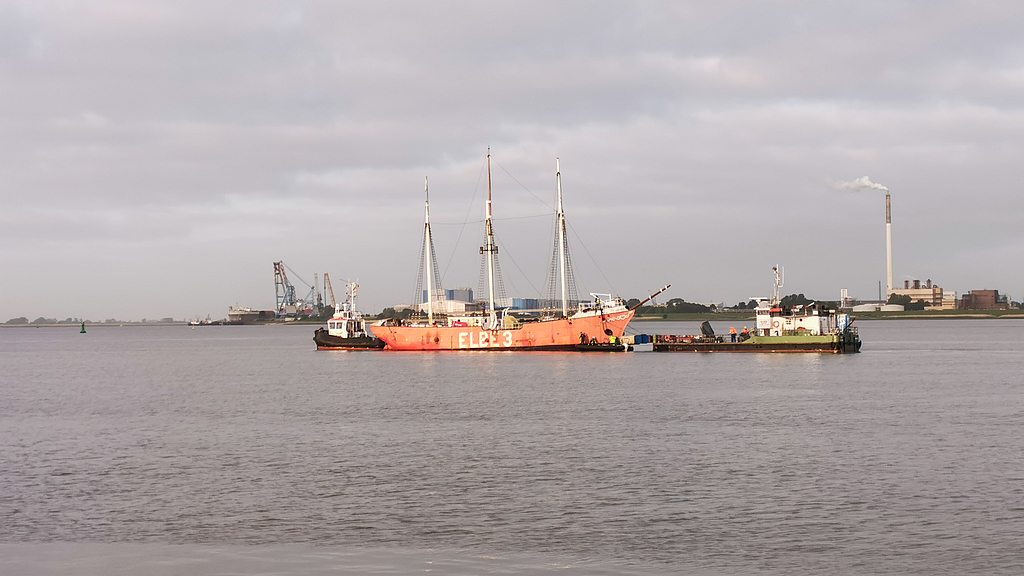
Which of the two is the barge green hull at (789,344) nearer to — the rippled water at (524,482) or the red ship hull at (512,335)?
the red ship hull at (512,335)

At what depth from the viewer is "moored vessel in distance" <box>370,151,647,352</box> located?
126 m

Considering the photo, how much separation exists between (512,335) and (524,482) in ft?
321

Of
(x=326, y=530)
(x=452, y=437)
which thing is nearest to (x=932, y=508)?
(x=326, y=530)

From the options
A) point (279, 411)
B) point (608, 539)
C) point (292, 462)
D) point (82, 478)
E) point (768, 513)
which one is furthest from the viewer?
point (279, 411)

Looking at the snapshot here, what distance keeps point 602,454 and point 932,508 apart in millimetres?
14913

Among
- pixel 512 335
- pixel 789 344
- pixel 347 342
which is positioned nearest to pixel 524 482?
pixel 789 344

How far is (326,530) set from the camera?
27.3 meters

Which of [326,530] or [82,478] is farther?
[82,478]

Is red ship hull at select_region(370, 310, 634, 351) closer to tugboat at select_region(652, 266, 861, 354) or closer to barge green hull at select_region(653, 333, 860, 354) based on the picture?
barge green hull at select_region(653, 333, 860, 354)

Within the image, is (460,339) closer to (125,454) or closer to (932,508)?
(125,454)

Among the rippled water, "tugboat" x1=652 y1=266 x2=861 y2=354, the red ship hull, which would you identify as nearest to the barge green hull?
"tugboat" x1=652 y1=266 x2=861 y2=354

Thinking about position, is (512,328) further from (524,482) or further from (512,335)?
(524,482)

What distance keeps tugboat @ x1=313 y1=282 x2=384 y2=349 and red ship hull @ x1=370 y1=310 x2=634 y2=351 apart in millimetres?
6315

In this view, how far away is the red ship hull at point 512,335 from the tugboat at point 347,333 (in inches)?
249
